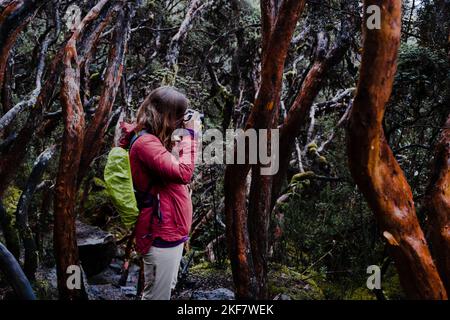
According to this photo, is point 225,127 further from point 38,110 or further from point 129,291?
point 38,110

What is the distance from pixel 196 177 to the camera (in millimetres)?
7465

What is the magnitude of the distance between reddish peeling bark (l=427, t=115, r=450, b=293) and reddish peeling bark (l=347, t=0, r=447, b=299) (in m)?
0.37

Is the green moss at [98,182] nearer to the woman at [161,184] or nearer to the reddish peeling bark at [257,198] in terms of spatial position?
the reddish peeling bark at [257,198]

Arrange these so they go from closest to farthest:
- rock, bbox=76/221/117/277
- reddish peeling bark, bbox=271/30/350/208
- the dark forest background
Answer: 1. reddish peeling bark, bbox=271/30/350/208
2. the dark forest background
3. rock, bbox=76/221/117/277

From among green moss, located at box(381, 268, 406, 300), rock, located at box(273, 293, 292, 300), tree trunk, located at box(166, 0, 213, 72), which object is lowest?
green moss, located at box(381, 268, 406, 300)

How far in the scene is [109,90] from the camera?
4.91m

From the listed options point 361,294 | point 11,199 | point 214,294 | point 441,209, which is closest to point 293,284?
point 361,294

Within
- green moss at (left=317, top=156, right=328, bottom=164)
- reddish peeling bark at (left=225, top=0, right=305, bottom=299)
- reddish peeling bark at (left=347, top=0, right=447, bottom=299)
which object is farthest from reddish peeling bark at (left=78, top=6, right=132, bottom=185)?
green moss at (left=317, top=156, right=328, bottom=164)

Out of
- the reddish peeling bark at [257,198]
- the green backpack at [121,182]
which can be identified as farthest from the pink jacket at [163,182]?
the reddish peeling bark at [257,198]

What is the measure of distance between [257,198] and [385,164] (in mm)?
1631

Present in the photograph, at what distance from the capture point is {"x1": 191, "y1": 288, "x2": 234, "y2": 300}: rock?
4.85 meters

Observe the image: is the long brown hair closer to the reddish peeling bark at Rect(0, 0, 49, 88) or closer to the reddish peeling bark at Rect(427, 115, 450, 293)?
the reddish peeling bark at Rect(0, 0, 49, 88)

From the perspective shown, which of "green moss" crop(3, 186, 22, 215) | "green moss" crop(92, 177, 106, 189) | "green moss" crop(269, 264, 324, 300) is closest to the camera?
"green moss" crop(269, 264, 324, 300)
